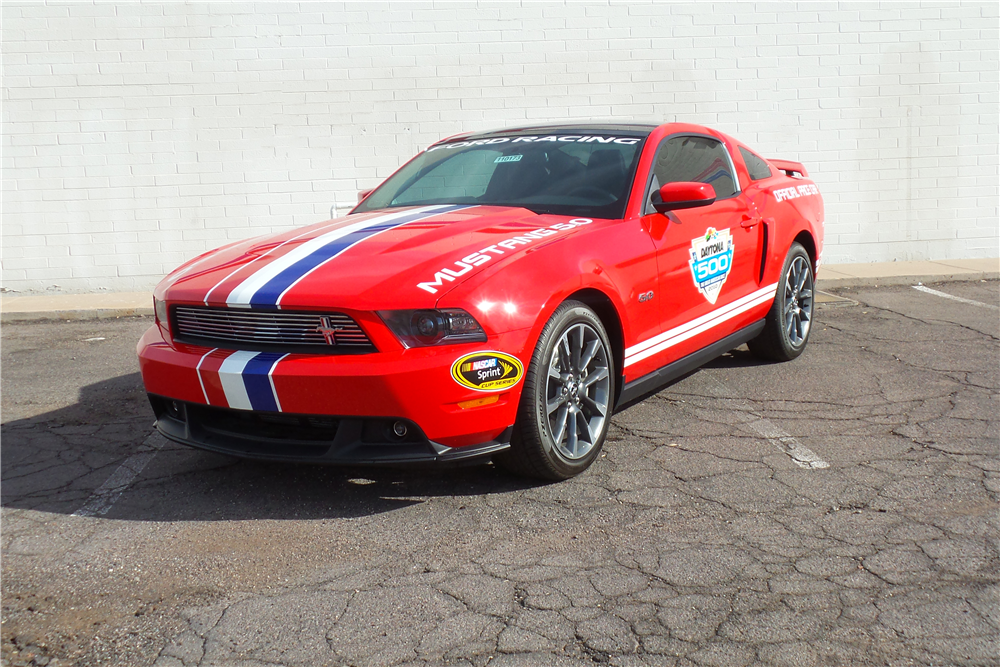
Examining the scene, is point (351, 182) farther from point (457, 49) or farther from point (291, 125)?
point (457, 49)

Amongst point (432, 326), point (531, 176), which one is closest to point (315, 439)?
point (432, 326)

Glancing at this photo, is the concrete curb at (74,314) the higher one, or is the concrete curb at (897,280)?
the concrete curb at (74,314)

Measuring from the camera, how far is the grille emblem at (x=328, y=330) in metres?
3.45

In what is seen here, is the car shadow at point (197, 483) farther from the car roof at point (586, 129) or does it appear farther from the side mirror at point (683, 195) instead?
the car roof at point (586, 129)

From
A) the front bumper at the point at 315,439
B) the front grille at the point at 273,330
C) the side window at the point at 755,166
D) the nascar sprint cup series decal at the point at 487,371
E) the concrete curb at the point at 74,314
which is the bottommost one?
the concrete curb at the point at 74,314

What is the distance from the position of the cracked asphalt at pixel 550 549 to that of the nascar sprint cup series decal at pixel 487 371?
0.52 metres

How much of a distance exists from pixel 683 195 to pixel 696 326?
2.48 feet

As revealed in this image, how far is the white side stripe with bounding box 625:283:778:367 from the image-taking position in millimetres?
4289

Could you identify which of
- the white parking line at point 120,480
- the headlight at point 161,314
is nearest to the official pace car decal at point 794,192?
the headlight at point 161,314

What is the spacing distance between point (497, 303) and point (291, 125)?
7.23 meters

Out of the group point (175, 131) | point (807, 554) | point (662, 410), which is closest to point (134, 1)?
point (175, 131)

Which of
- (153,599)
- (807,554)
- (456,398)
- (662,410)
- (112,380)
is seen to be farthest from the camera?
(112,380)

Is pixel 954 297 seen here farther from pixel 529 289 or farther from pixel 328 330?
pixel 328 330

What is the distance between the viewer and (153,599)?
2939 millimetres
